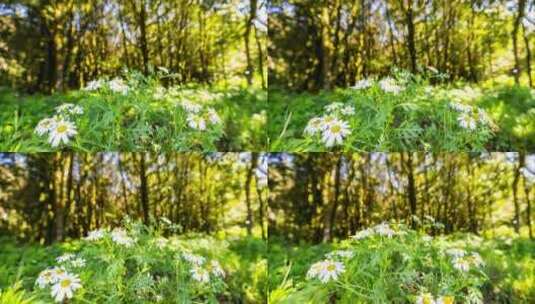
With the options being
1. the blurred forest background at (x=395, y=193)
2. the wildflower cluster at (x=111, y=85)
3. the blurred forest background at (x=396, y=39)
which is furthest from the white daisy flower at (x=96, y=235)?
the blurred forest background at (x=396, y=39)

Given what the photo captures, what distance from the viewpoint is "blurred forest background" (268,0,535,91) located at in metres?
2.75

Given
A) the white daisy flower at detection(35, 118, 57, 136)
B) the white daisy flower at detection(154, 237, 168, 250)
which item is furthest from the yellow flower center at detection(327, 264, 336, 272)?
the white daisy flower at detection(35, 118, 57, 136)

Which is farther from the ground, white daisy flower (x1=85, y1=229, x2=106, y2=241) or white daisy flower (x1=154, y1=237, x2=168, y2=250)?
white daisy flower (x1=85, y1=229, x2=106, y2=241)

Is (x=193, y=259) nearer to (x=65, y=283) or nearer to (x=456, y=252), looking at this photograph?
(x=65, y=283)

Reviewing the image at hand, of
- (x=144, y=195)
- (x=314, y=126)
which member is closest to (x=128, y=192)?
(x=144, y=195)

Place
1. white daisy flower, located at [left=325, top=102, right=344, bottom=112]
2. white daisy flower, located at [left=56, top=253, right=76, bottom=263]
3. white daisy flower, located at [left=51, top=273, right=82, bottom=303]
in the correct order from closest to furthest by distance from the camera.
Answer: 1. white daisy flower, located at [left=51, top=273, right=82, bottom=303]
2. white daisy flower, located at [left=56, top=253, right=76, bottom=263]
3. white daisy flower, located at [left=325, top=102, right=344, bottom=112]

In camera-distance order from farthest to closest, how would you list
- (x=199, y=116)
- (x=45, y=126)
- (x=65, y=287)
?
(x=199, y=116), (x=45, y=126), (x=65, y=287)

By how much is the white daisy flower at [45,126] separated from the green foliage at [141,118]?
38mm

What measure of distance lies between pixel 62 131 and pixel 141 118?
277mm

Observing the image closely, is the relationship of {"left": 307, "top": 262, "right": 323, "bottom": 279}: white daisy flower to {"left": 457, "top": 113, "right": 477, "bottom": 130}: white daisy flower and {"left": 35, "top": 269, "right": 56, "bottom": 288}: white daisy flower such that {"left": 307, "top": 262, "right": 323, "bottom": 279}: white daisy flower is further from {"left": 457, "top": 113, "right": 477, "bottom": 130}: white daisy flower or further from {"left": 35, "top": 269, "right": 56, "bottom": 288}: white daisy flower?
{"left": 35, "top": 269, "right": 56, "bottom": 288}: white daisy flower

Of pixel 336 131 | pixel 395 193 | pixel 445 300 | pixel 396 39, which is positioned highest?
pixel 396 39

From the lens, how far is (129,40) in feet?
8.97

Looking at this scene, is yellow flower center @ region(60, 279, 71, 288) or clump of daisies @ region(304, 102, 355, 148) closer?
yellow flower center @ region(60, 279, 71, 288)

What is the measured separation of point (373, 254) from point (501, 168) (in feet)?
1.94
